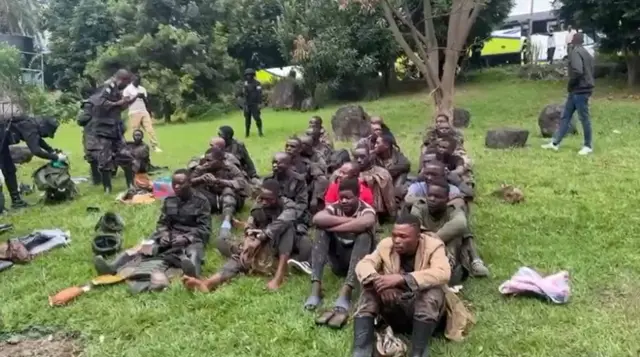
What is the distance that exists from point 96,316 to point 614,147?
9.11m

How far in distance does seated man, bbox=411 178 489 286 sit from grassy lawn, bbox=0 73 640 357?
194 millimetres

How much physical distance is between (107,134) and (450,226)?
617 cm

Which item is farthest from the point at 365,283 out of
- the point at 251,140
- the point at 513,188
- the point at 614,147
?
the point at 251,140

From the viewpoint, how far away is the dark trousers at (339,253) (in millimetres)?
5551

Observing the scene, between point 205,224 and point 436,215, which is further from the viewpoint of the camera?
point 205,224

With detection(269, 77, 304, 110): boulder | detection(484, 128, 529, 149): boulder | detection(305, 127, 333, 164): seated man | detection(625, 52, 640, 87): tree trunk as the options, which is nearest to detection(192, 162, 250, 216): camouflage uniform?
detection(305, 127, 333, 164): seated man

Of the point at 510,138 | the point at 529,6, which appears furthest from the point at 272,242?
the point at 529,6

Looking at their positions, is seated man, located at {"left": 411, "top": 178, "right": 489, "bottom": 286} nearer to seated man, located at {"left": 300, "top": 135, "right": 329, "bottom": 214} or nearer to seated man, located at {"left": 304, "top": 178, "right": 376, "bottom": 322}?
seated man, located at {"left": 304, "top": 178, "right": 376, "bottom": 322}

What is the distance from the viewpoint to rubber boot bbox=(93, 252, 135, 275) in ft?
21.6

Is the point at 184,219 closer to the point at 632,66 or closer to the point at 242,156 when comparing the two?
the point at 242,156

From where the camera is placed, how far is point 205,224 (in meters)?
7.08

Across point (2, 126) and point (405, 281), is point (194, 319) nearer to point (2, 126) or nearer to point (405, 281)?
point (405, 281)

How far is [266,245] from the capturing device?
6.47m

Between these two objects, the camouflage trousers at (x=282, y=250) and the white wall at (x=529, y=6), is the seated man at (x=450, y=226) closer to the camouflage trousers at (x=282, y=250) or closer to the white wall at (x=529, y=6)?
the camouflage trousers at (x=282, y=250)
